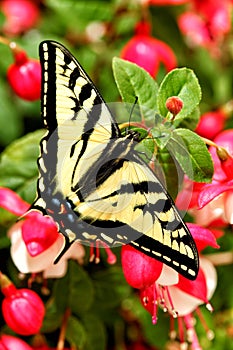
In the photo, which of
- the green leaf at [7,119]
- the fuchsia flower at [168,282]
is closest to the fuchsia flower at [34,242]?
the fuchsia flower at [168,282]

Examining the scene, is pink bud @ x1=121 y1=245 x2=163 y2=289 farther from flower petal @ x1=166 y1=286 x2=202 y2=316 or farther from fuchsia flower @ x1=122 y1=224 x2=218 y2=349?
flower petal @ x1=166 y1=286 x2=202 y2=316

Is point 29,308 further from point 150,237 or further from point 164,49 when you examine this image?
point 164,49

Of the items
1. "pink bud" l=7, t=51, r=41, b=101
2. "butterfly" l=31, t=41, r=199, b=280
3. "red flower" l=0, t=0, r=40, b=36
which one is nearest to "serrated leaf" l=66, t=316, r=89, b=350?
"butterfly" l=31, t=41, r=199, b=280

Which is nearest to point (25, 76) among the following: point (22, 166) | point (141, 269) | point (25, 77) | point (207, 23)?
point (25, 77)

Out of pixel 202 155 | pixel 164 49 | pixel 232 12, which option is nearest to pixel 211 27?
pixel 232 12

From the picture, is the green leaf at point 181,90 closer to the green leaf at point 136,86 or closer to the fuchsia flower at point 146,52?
the green leaf at point 136,86
